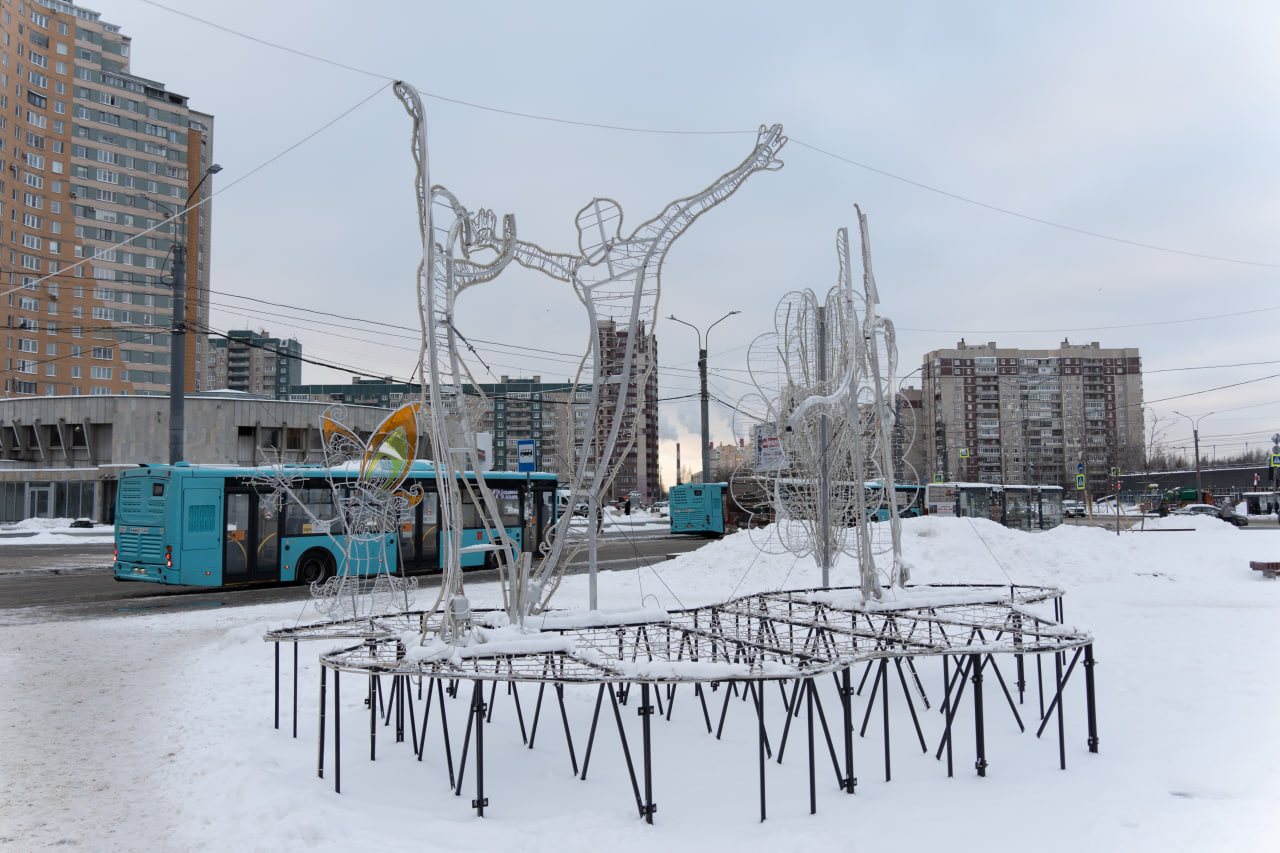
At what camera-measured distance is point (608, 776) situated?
5.30 metres

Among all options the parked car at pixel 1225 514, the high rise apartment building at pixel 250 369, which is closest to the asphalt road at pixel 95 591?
the parked car at pixel 1225 514

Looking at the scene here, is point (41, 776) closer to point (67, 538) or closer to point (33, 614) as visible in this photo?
point (33, 614)

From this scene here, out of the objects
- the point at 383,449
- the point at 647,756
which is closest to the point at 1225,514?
the point at 383,449

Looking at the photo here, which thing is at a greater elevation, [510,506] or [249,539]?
[510,506]

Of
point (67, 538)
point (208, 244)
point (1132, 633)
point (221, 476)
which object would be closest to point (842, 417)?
point (1132, 633)

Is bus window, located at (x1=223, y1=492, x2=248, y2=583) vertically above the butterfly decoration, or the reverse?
the butterfly decoration

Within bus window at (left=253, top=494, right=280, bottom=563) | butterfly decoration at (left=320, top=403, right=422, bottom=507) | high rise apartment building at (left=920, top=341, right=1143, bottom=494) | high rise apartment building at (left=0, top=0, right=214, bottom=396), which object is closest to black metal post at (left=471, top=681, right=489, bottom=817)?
butterfly decoration at (left=320, top=403, right=422, bottom=507)

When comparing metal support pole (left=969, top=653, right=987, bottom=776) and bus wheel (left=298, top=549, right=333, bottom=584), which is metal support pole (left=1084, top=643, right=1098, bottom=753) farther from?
bus wheel (left=298, top=549, right=333, bottom=584)

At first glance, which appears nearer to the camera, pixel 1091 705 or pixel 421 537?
pixel 1091 705

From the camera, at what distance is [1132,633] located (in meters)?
9.87

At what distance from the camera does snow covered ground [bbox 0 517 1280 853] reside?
4.30 m

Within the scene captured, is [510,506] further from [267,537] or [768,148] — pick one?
[768,148]

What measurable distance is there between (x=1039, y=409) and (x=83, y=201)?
78309 mm

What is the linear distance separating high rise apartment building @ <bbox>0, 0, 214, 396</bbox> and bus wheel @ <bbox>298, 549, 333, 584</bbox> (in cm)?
5250
